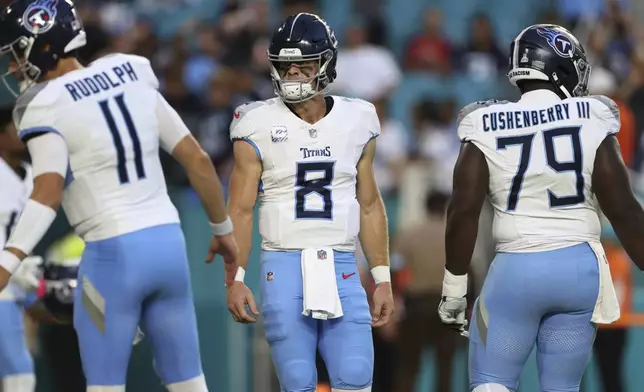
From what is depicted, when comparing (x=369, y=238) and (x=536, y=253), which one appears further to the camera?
(x=369, y=238)

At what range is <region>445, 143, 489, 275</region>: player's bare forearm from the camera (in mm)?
6008

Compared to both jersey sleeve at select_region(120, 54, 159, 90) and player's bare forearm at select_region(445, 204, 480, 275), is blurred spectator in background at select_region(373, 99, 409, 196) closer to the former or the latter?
player's bare forearm at select_region(445, 204, 480, 275)

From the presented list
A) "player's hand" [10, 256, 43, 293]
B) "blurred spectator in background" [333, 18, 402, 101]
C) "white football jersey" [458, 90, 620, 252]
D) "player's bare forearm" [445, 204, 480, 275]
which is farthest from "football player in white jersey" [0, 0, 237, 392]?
"blurred spectator in background" [333, 18, 402, 101]

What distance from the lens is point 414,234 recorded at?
10539 millimetres

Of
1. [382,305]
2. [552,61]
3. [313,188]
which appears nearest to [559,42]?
[552,61]

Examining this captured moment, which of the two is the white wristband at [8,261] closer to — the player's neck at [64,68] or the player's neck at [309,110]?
the player's neck at [64,68]

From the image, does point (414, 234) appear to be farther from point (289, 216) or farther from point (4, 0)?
point (4, 0)

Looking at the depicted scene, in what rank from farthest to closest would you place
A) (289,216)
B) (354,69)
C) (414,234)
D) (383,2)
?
(383,2), (354,69), (414,234), (289,216)

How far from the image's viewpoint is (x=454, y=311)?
6301 mm

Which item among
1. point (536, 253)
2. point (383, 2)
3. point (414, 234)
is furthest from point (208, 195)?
point (383, 2)

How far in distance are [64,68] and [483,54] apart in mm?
8724

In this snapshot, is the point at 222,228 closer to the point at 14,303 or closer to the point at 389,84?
the point at 14,303

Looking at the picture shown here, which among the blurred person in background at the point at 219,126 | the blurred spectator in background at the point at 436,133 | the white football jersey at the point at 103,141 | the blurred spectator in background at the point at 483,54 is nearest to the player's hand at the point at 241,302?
the white football jersey at the point at 103,141

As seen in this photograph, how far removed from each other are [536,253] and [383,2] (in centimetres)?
934
